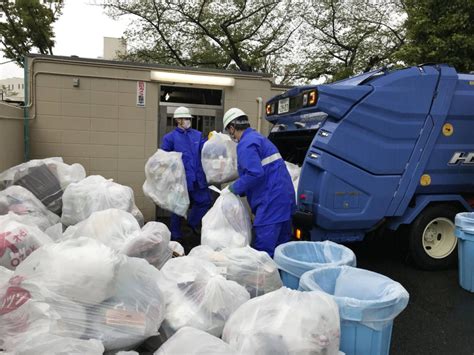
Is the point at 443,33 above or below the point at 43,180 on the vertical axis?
above

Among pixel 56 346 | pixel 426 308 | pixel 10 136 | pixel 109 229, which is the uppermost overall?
pixel 10 136

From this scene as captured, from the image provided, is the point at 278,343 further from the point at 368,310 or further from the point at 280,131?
the point at 280,131

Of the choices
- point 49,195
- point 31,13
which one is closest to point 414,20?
point 49,195

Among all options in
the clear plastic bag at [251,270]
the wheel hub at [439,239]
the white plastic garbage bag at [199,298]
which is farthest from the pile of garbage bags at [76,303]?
the wheel hub at [439,239]

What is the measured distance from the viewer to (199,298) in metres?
2.05

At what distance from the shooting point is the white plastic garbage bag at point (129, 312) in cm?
175

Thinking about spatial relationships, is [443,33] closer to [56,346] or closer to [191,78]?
[191,78]

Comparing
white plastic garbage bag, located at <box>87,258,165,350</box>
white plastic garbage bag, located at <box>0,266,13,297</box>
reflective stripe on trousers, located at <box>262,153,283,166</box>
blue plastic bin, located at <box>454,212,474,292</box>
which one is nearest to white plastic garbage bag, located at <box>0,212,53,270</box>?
white plastic garbage bag, located at <box>0,266,13,297</box>

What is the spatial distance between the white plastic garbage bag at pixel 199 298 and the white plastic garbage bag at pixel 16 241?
87 cm

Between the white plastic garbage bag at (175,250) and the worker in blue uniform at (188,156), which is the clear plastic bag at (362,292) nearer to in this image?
the white plastic garbage bag at (175,250)

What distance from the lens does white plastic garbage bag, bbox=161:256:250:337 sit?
197 centimetres

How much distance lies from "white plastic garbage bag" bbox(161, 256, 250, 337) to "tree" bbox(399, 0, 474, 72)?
891cm

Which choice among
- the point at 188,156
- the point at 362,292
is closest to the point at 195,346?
the point at 362,292

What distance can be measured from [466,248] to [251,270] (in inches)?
99.6
